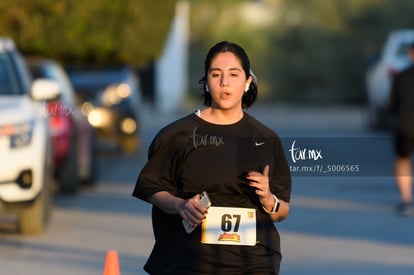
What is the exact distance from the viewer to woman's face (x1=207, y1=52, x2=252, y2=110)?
5.90 m

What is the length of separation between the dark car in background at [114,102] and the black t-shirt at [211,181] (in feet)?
55.9

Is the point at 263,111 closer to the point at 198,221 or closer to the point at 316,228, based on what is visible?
the point at 316,228

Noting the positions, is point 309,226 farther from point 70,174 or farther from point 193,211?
point 193,211

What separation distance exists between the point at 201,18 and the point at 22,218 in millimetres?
38353

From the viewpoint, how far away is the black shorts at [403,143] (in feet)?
46.9

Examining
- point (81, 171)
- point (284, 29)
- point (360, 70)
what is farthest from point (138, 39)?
point (284, 29)

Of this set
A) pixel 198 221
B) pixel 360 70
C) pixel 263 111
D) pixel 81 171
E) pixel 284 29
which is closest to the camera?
pixel 198 221

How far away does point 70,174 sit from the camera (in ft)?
55.5

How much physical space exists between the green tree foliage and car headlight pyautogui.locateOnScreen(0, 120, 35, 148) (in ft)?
27.9

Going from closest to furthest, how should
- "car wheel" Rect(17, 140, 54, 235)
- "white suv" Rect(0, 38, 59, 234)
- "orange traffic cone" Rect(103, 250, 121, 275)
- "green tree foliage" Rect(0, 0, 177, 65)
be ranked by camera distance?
"orange traffic cone" Rect(103, 250, 121, 275) → "white suv" Rect(0, 38, 59, 234) → "car wheel" Rect(17, 140, 54, 235) → "green tree foliage" Rect(0, 0, 177, 65)

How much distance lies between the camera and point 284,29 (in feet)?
161

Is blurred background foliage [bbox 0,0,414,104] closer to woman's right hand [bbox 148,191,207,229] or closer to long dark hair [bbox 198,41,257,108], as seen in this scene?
long dark hair [bbox 198,41,257,108]

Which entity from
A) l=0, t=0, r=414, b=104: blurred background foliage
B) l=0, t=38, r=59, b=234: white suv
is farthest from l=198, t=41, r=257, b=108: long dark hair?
l=0, t=0, r=414, b=104: blurred background foliage

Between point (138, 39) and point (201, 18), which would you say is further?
point (201, 18)
